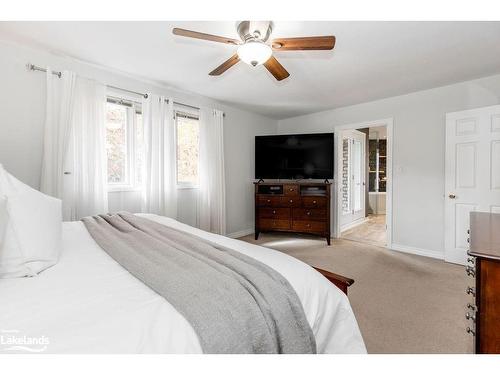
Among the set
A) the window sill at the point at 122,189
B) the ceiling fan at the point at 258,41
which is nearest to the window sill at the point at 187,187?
the window sill at the point at 122,189

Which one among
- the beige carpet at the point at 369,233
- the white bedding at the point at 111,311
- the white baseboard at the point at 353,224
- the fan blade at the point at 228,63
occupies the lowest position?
the beige carpet at the point at 369,233

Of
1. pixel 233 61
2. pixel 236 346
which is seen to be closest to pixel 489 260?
pixel 236 346

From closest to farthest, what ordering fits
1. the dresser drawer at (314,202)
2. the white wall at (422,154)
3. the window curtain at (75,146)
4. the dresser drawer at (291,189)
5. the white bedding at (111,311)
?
the white bedding at (111,311) → the window curtain at (75,146) → the white wall at (422,154) → the dresser drawer at (314,202) → the dresser drawer at (291,189)

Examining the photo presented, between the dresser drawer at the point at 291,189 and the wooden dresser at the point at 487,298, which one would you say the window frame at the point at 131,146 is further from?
the wooden dresser at the point at 487,298

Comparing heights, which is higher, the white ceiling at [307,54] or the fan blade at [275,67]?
the white ceiling at [307,54]

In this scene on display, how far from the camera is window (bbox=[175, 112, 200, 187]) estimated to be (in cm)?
377

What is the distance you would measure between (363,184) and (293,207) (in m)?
3.04

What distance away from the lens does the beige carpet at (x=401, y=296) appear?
174 cm

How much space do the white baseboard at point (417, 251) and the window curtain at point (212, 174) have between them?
2713 mm

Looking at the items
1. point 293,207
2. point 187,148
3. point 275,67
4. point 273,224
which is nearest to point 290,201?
point 293,207

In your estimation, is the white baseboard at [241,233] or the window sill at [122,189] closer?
the window sill at [122,189]

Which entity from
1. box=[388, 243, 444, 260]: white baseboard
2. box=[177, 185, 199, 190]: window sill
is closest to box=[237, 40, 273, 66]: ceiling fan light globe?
box=[177, 185, 199, 190]: window sill

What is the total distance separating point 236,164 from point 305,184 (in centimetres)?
→ 130

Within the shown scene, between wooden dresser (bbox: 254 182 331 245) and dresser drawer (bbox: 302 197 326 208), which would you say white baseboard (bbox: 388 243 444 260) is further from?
dresser drawer (bbox: 302 197 326 208)
